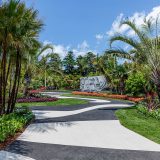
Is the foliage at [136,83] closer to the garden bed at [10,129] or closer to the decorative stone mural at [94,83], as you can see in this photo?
the decorative stone mural at [94,83]

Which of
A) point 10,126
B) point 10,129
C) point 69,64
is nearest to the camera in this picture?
point 10,129

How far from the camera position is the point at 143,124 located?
13.4 m

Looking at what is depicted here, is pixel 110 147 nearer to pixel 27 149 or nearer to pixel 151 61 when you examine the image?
pixel 27 149

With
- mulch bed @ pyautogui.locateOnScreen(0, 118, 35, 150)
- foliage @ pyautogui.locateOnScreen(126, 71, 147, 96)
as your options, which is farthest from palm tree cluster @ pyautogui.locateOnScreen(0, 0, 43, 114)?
foliage @ pyautogui.locateOnScreen(126, 71, 147, 96)

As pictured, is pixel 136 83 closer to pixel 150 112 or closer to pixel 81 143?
pixel 150 112

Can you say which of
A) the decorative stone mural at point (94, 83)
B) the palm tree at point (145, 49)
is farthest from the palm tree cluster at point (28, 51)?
the decorative stone mural at point (94, 83)

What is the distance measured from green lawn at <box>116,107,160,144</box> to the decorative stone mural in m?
25.2

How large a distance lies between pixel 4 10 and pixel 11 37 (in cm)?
117

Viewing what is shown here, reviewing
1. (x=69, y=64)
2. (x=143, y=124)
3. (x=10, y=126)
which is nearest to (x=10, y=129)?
(x=10, y=126)

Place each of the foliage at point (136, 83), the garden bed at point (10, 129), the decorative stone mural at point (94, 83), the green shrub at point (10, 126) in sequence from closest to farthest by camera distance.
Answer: the garden bed at point (10, 129) → the green shrub at point (10, 126) → the foliage at point (136, 83) → the decorative stone mural at point (94, 83)

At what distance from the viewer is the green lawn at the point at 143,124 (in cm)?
1131

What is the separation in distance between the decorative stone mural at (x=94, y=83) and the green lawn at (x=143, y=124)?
25.2 metres

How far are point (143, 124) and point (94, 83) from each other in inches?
1203

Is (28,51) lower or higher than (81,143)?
higher
